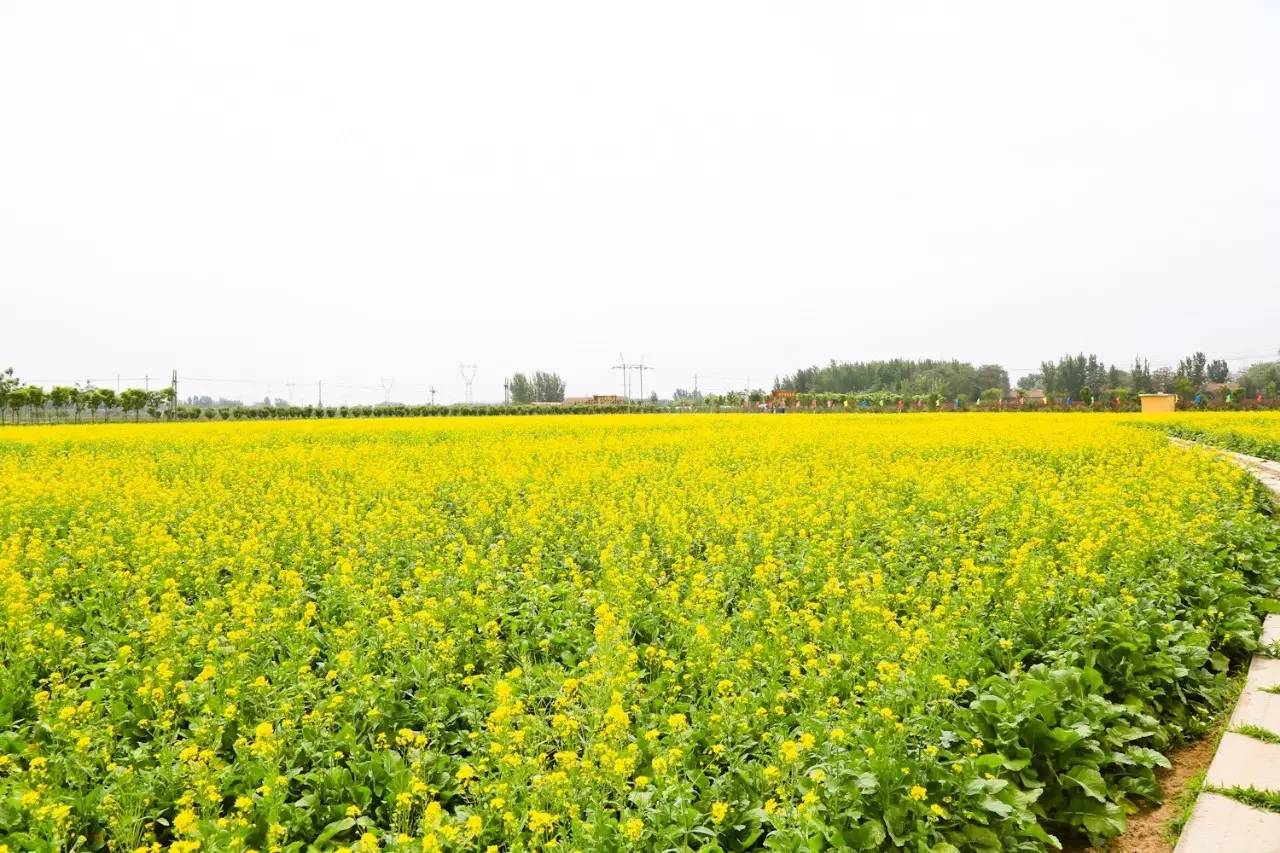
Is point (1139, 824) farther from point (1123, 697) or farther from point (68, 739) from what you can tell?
point (68, 739)

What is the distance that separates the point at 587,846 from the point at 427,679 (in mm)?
2200

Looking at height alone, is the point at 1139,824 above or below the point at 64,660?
below

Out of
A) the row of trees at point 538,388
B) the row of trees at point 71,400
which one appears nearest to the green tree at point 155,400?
the row of trees at point 71,400

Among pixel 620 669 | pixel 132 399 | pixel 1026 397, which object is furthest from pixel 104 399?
pixel 1026 397

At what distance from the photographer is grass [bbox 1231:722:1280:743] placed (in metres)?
4.83

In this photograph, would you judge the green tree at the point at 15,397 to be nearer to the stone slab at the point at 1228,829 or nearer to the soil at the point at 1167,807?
the soil at the point at 1167,807

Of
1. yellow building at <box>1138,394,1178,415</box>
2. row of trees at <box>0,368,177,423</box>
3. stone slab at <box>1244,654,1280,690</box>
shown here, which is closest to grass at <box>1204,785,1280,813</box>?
stone slab at <box>1244,654,1280,690</box>

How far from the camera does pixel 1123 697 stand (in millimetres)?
5430

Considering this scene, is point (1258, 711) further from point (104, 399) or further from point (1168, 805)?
point (104, 399)

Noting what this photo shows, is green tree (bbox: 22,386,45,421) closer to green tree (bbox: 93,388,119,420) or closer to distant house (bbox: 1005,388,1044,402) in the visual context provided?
green tree (bbox: 93,388,119,420)

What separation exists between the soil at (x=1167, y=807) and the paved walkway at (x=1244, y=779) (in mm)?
249

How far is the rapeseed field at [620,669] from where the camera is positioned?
3832 millimetres

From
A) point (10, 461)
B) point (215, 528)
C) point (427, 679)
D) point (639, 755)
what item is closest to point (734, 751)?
point (639, 755)

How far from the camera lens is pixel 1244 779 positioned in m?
4.43
